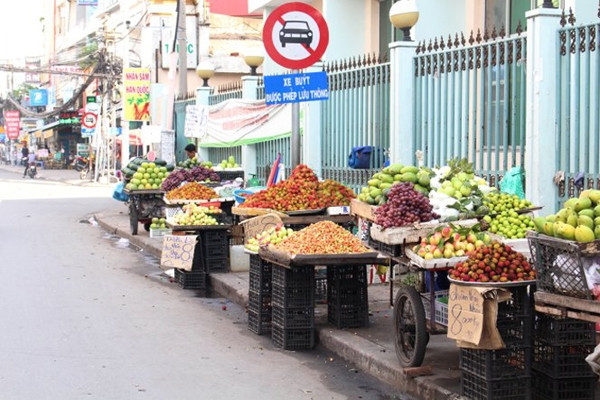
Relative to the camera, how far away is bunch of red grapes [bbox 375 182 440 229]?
293 inches

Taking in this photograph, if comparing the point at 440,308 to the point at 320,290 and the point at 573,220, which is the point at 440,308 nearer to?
the point at 573,220

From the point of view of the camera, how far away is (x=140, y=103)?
98.5 ft

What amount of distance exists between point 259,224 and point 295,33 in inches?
93.4

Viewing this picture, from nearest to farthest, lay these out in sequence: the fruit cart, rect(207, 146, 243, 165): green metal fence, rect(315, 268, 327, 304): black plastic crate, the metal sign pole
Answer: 1. rect(315, 268, 327, 304): black plastic crate
2. the metal sign pole
3. the fruit cart
4. rect(207, 146, 243, 165): green metal fence

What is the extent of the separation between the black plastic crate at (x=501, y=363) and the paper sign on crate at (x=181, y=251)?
20.8 feet

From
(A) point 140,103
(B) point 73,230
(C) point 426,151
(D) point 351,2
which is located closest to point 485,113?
(C) point 426,151

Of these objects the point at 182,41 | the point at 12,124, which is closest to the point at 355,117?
the point at 182,41

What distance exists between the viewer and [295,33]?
1084 centimetres

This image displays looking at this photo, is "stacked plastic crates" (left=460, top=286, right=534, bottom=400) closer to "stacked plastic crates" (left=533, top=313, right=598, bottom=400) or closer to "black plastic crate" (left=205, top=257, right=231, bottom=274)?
"stacked plastic crates" (left=533, top=313, right=598, bottom=400)

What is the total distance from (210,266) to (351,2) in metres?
9.02

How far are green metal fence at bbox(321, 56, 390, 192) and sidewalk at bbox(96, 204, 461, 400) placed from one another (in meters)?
2.43

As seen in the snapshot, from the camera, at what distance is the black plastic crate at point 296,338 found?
8461 mm

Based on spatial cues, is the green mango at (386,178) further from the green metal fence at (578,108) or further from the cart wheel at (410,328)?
the green metal fence at (578,108)

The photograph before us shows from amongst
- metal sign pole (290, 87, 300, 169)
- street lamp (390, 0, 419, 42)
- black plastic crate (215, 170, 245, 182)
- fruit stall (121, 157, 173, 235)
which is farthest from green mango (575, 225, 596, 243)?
fruit stall (121, 157, 173, 235)
